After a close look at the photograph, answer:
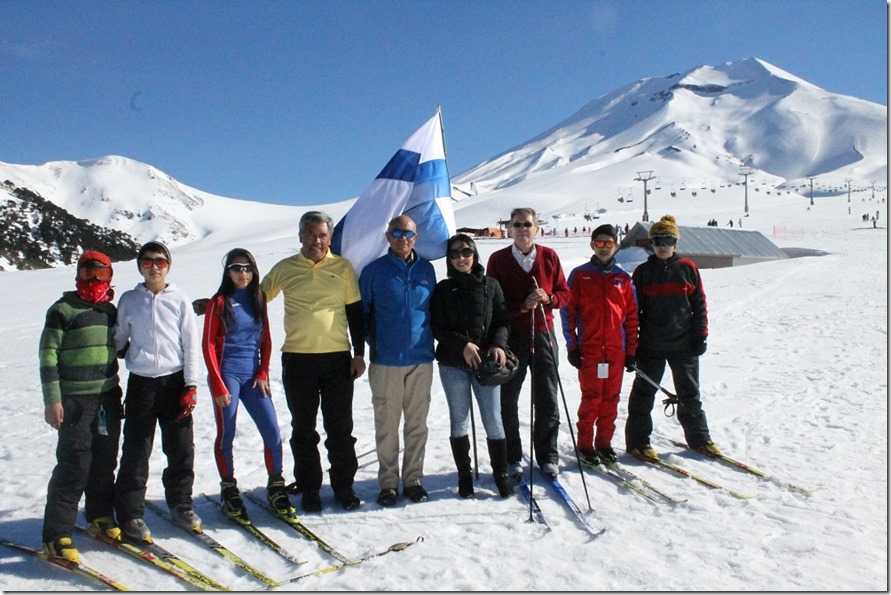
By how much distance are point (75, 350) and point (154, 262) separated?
62 cm

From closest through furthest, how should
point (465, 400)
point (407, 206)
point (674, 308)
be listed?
point (465, 400), point (674, 308), point (407, 206)

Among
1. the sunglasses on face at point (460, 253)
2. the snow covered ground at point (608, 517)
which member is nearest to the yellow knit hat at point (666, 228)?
the sunglasses on face at point (460, 253)

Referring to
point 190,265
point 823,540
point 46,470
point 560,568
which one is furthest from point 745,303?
point 190,265

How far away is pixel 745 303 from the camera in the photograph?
1442cm

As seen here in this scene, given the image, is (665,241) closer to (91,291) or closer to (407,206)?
(407,206)

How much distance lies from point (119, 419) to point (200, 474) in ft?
4.14

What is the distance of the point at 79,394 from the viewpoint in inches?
132

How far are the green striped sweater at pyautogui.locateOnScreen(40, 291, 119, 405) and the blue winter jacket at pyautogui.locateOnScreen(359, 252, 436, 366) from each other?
5.00 feet

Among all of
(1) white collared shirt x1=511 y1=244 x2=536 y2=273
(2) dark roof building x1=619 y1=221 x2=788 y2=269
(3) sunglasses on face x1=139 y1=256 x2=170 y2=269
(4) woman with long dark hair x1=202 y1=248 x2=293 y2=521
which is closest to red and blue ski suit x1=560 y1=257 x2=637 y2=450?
(1) white collared shirt x1=511 y1=244 x2=536 y2=273

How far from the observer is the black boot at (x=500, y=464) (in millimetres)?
4227

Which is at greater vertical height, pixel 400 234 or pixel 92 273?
pixel 400 234

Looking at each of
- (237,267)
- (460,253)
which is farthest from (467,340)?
(237,267)

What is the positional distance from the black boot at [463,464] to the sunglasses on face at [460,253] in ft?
4.00

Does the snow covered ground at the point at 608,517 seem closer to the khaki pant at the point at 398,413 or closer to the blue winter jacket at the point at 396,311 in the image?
the khaki pant at the point at 398,413
